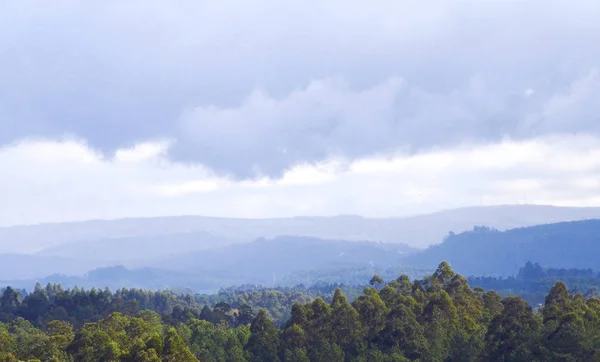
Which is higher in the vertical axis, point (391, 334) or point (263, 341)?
point (391, 334)

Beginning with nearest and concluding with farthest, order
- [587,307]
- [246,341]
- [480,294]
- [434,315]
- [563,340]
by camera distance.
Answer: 1. [563,340]
2. [587,307]
3. [434,315]
4. [246,341]
5. [480,294]

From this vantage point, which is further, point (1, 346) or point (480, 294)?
point (480, 294)

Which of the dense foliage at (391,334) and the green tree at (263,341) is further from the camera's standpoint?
the green tree at (263,341)

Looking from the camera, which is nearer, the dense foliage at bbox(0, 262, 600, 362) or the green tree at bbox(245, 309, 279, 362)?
the dense foliage at bbox(0, 262, 600, 362)

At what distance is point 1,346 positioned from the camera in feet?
214

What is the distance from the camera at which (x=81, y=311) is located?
141000 millimetres

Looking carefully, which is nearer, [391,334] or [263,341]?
[391,334]

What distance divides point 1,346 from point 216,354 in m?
19.6

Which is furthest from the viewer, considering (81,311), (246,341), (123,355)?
(81,311)

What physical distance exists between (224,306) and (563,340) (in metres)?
84.2

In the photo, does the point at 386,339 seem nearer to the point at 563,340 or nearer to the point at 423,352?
the point at 423,352

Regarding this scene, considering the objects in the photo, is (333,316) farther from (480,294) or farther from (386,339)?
(480,294)

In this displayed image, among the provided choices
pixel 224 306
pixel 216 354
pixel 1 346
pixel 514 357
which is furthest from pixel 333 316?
pixel 224 306

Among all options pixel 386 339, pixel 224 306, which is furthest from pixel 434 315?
pixel 224 306
